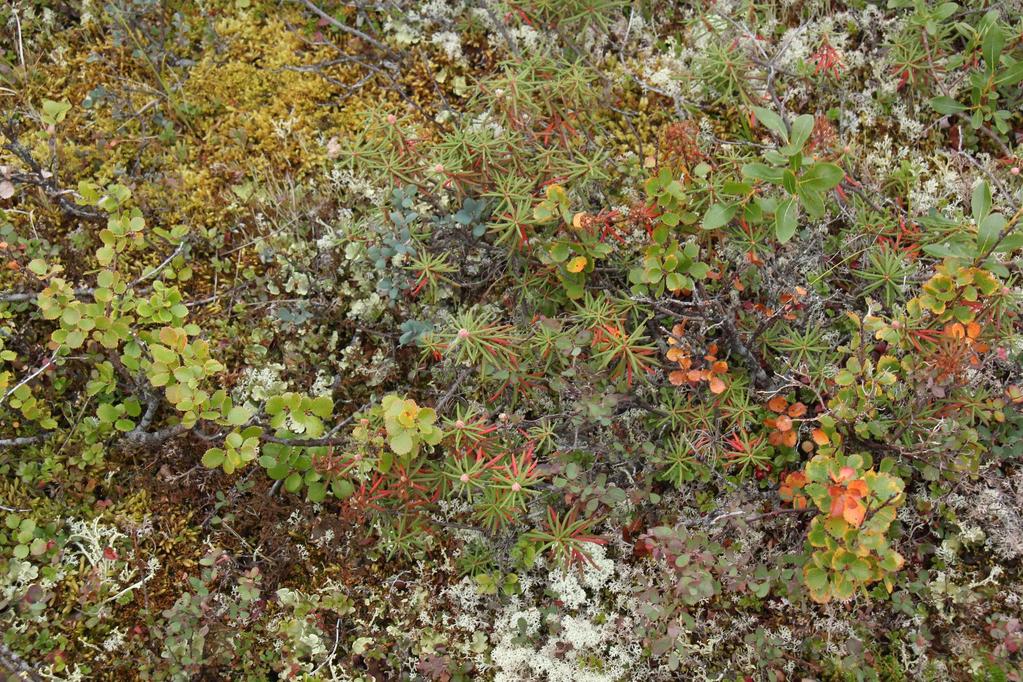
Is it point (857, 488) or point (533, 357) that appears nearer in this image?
point (857, 488)

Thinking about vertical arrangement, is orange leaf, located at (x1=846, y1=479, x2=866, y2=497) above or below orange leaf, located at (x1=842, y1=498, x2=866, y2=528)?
above

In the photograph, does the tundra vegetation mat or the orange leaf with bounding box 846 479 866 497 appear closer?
the orange leaf with bounding box 846 479 866 497

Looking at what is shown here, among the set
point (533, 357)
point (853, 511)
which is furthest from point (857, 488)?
point (533, 357)

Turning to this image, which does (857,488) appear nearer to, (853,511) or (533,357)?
(853,511)

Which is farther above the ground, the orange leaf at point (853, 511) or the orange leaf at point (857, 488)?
the orange leaf at point (857, 488)

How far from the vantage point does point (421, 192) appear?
4.07m

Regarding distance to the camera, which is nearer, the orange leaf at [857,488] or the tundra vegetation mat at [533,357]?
the orange leaf at [857,488]

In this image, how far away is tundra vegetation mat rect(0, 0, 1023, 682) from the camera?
3.63 m

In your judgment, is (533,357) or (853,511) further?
(533,357)

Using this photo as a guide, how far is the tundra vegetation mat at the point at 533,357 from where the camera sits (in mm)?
3627

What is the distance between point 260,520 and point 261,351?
888 millimetres

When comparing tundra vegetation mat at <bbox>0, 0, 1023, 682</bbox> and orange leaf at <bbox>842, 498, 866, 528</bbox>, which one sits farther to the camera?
tundra vegetation mat at <bbox>0, 0, 1023, 682</bbox>

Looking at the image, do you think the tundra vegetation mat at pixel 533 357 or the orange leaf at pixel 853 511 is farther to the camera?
the tundra vegetation mat at pixel 533 357

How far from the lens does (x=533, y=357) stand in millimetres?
3803
